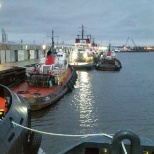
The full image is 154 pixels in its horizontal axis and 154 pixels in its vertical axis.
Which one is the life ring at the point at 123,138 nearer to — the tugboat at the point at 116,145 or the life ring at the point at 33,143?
the tugboat at the point at 116,145

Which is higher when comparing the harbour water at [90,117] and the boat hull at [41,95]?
the boat hull at [41,95]

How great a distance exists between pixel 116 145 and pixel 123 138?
135mm

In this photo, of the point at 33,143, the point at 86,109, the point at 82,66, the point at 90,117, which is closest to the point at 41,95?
the point at 90,117

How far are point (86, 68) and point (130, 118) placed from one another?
3881 cm

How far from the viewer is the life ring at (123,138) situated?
127 inches

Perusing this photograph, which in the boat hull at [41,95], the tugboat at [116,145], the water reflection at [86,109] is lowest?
the water reflection at [86,109]

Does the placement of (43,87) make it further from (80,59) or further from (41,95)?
(80,59)

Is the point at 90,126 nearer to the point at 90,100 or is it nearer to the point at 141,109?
the point at 141,109

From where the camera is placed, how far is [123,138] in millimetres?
3223

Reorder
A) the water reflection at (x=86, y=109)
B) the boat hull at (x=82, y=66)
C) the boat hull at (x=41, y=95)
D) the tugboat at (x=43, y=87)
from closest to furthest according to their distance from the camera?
the water reflection at (x=86, y=109) < the boat hull at (x=41, y=95) < the tugboat at (x=43, y=87) < the boat hull at (x=82, y=66)

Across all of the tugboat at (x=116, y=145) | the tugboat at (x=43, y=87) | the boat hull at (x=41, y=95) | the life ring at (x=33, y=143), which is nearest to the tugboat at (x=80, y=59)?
the tugboat at (x=43, y=87)

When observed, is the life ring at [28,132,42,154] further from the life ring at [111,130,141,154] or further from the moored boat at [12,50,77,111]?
the moored boat at [12,50,77,111]

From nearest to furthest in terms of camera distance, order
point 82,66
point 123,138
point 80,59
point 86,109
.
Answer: point 123,138 → point 86,109 → point 82,66 → point 80,59

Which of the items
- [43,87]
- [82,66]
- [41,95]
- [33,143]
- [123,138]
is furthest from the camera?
[82,66]
